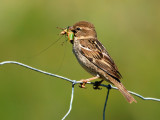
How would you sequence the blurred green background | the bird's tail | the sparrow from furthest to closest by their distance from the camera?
1. the blurred green background
2. the sparrow
3. the bird's tail

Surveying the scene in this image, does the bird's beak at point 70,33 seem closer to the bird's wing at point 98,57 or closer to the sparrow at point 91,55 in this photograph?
the sparrow at point 91,55

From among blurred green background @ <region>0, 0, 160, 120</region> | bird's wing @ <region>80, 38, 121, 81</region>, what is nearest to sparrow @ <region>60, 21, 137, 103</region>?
bird's wing @ <region>80, 38, 121, 81</region>

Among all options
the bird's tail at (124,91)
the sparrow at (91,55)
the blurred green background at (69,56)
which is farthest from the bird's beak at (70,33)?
the blurred green background at (69,56)

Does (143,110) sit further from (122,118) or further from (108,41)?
(108,41)

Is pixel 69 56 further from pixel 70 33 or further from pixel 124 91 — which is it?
pixel 124 91

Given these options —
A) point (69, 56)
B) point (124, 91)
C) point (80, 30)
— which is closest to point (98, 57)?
point (80, 30)

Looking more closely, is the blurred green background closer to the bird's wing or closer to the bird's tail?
the bird's wing
